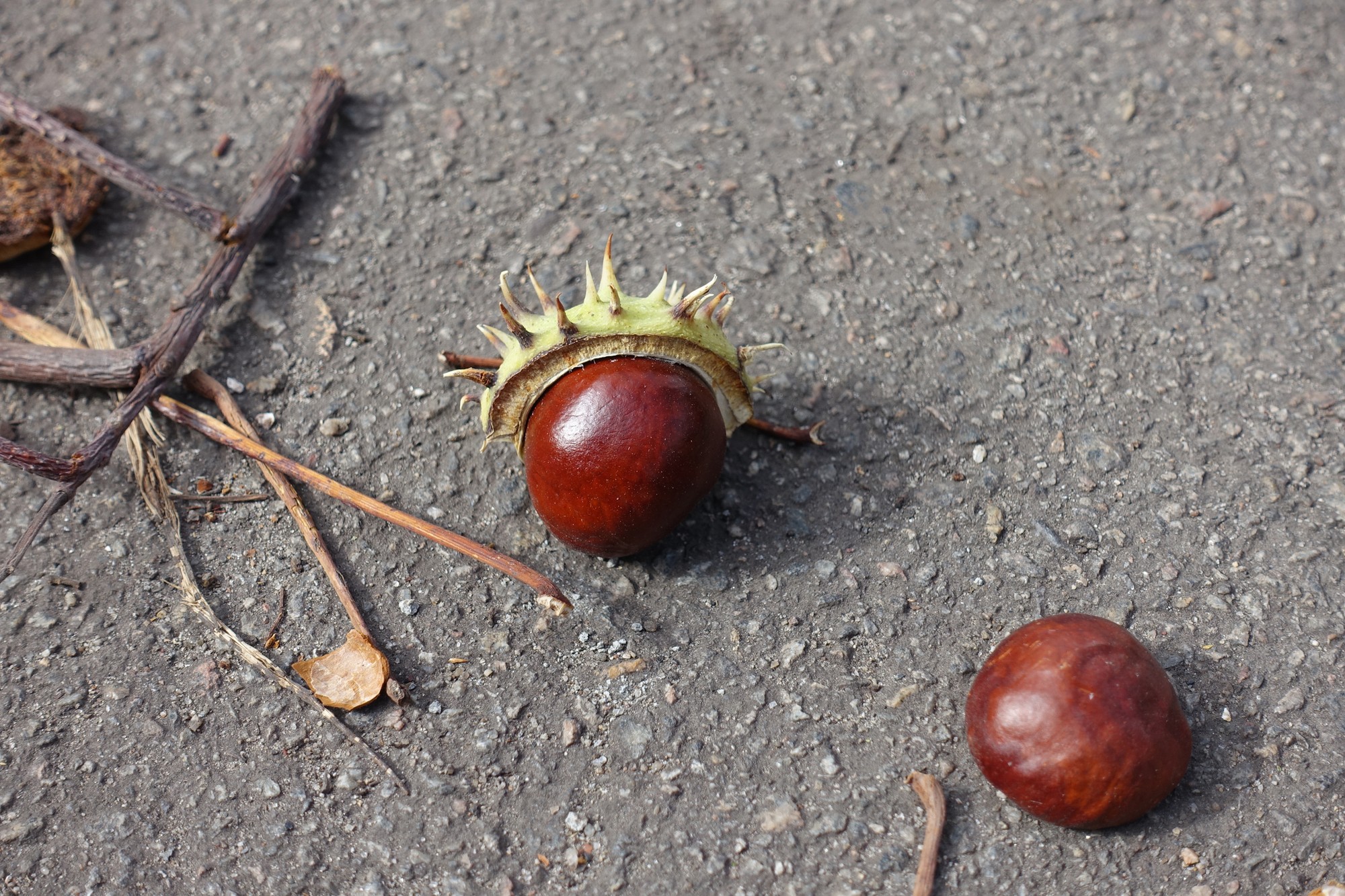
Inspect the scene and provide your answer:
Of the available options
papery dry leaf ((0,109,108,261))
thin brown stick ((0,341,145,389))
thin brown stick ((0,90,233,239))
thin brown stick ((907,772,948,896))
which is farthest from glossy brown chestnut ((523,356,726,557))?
papery dry leaf ((0,109,108,261))

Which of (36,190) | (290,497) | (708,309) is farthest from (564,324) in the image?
(36,190)

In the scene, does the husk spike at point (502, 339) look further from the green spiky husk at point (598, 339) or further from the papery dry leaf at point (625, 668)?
the papery dry leaf at point (625, 668)

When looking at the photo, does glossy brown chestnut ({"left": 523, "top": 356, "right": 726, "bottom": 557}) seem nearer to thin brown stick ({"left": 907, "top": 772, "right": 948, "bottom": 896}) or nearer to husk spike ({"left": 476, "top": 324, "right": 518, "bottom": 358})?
husk spike ({"left": 476, "top": 324, "right": 518, "bottom": 358})

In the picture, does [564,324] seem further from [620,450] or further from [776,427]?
[776,427]

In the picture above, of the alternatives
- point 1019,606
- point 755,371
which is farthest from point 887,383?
point 1019,606

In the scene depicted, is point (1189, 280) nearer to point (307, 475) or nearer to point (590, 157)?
point (590, 157)

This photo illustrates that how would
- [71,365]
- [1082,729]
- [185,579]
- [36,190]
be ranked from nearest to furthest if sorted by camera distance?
1. [1082,729]
2. [185,579]
3. [71,365]
4. [36,190]

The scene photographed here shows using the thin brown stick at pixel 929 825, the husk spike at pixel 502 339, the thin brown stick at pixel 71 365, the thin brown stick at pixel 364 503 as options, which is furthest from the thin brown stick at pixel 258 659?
the thin brown stick at pixel 929 825
